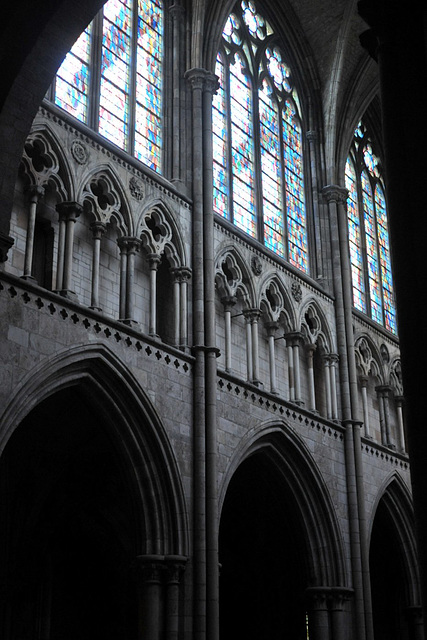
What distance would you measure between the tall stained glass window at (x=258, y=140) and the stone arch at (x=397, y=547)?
5005 millimetres

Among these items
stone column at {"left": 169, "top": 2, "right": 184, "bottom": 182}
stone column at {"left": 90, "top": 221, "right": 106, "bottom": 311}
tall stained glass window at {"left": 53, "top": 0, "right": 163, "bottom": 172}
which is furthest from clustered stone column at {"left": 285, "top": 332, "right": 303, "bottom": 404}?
stone column at {"left": 90, "top": 221, "right": 106, "bottom": 311}

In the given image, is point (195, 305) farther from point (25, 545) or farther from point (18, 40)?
point (18, 40)

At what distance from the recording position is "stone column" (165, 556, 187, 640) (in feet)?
44.3

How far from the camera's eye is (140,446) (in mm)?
14102

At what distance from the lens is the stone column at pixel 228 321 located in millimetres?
16219

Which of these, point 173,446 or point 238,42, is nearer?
point 173,446

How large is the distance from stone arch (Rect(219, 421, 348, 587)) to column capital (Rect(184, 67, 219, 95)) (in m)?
5.94

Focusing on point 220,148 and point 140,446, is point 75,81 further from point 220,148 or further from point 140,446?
point 140,446

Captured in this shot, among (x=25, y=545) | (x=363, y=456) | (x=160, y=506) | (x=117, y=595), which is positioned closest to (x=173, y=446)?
(x=160, y=506)

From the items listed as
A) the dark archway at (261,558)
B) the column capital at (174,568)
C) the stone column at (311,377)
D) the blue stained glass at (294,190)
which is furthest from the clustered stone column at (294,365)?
the column capital at (174,568)

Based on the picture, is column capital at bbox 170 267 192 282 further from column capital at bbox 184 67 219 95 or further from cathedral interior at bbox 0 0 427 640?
column capital at bbox 184 67 219 95

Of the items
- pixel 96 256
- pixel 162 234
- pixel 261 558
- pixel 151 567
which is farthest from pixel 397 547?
pixel 96 256

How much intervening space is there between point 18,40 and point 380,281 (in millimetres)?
14297

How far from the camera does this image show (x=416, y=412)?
7.50 m
